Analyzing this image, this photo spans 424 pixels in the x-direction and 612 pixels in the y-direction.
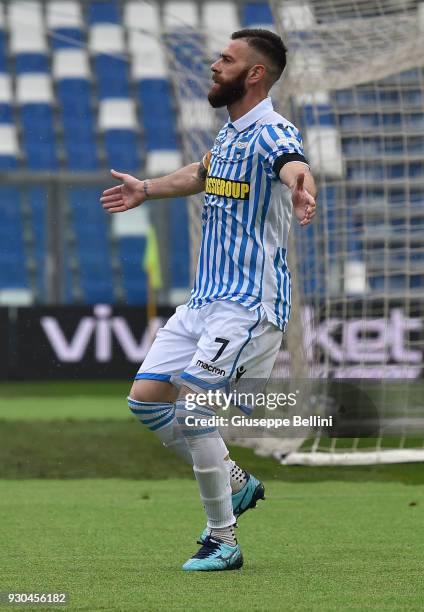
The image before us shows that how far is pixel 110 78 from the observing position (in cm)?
2614

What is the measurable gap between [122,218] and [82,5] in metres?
6.06

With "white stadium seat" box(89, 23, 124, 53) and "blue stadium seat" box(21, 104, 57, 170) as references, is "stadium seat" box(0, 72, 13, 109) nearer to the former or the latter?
"blue stadium seat" box(21, 104, 57, 170)

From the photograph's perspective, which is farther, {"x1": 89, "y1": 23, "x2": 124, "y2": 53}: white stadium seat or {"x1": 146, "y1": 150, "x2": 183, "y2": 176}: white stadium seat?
{"x1": 89, "y1": 23, "x2": 124, "y2": 53}: white stadium seat

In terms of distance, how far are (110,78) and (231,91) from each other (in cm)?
2157

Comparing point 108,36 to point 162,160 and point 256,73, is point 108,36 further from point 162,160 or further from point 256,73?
point 256,73

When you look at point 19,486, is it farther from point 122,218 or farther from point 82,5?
point 82,5

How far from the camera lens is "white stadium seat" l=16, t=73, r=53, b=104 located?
25453mm

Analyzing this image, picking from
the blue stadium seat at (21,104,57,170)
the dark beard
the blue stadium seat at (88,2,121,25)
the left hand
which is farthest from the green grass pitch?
the blue stadium seat at (88,2,121,25)

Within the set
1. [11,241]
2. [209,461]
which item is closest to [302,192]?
[209,461]

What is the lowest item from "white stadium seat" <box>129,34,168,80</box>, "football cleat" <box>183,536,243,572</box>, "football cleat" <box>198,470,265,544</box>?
"football cleat" <box>183,536,243,572</box>

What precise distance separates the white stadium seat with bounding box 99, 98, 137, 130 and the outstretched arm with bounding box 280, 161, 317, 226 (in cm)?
2067

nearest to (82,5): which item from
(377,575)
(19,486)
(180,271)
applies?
(180,271)

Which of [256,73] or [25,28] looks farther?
[25,28]

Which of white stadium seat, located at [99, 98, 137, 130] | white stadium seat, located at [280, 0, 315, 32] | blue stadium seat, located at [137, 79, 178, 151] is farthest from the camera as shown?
white stadium seat, located at [99, 98, 137, 130]
